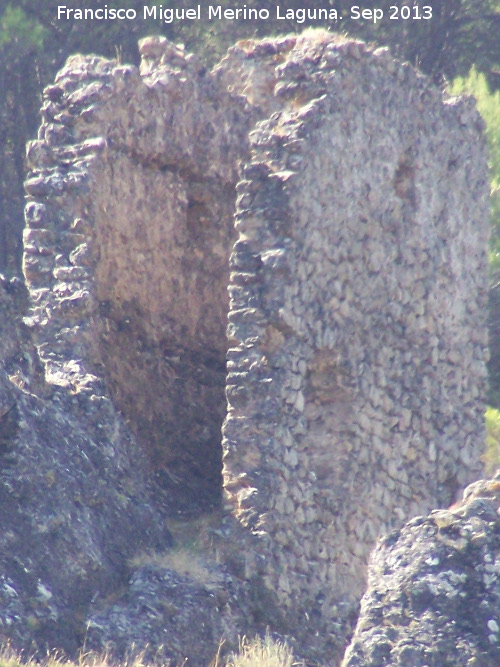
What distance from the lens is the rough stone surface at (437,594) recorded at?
375 cm

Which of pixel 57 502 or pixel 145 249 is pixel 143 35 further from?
pixel 57 502

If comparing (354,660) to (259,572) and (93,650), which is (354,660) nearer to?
(93,650)

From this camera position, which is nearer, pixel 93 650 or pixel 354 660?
pixel 354 660

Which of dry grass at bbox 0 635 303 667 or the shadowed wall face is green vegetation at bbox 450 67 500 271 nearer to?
the shadowed wall face

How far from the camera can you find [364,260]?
26.9 ft

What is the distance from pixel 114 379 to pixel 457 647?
513cm

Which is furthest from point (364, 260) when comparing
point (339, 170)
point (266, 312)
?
point (266, 312)

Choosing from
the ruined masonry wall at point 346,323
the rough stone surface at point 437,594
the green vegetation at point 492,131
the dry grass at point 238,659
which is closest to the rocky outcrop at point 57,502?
the dry grass at point 238,659

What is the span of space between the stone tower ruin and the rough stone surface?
2.97m

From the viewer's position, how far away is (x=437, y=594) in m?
3.88

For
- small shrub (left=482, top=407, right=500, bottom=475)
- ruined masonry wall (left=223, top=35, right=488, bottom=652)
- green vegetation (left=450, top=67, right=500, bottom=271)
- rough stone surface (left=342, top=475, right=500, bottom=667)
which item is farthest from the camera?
green vegetation (left=450, top=67, right=500, bottom=271)

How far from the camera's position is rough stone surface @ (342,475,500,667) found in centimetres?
375

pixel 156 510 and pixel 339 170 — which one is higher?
pixel 339 170

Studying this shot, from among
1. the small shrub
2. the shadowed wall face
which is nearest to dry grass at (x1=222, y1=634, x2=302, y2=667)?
the shadowed wall face
